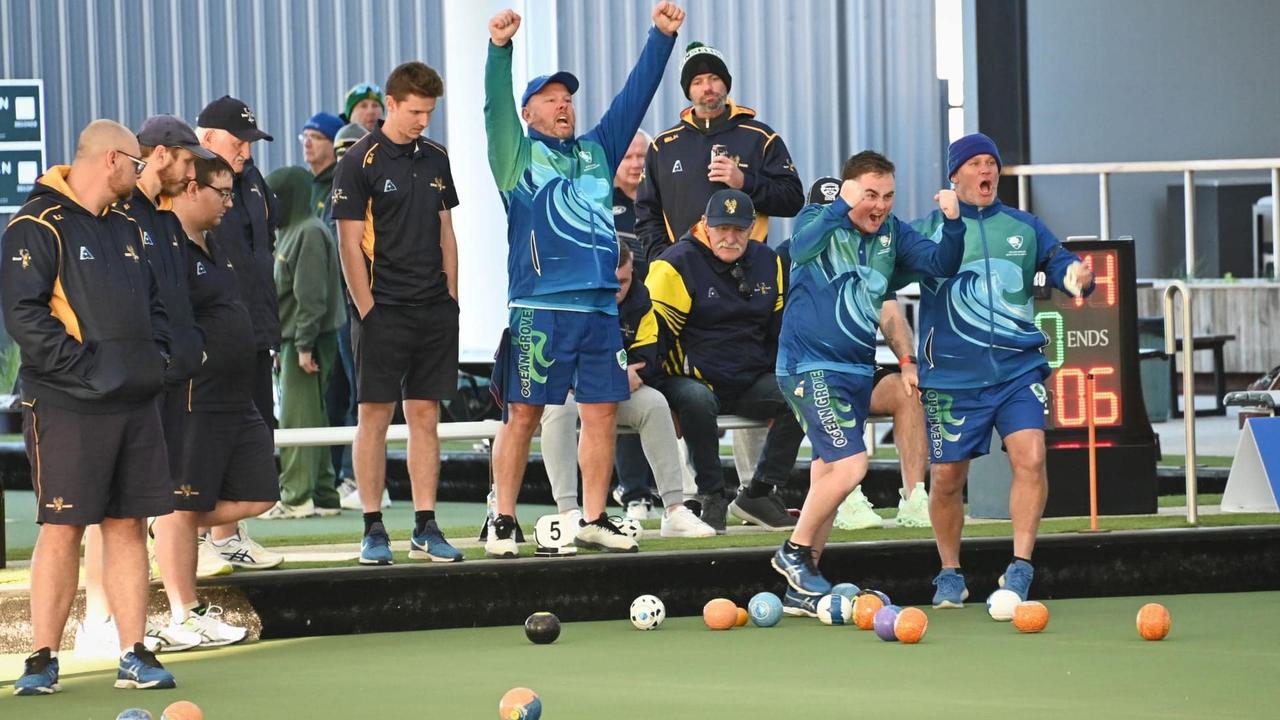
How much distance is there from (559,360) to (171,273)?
62.0 inches

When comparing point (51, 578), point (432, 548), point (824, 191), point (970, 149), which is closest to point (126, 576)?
point (51, 578)

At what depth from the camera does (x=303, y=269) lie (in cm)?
890

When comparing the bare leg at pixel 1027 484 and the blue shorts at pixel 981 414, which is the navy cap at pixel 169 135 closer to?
the blue shorts at pixel 981 414

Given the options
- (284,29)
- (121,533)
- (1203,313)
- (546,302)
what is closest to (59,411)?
(121,533)

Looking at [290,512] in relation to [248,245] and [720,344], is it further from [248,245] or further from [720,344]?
[248,245]

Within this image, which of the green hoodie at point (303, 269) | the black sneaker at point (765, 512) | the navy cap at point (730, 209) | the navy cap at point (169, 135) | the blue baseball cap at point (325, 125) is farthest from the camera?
the blue baseball cap at point (325, 125)

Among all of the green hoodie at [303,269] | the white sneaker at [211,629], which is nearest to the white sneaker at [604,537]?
the white sneaker at [211,629]

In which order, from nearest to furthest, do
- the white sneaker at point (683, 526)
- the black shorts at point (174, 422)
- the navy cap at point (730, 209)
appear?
1. the black shorts at point (174, 422)
2. the white sneaker at point (683, 526)
3. the navy cap at point (730, 209)

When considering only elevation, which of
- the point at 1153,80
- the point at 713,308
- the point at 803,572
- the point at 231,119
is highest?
the point at 1153,80

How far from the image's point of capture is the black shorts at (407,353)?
6.56 meters

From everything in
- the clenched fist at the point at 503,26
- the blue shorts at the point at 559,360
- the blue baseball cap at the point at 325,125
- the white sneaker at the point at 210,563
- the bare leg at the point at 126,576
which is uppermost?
the clenched fist at the point at 503,26

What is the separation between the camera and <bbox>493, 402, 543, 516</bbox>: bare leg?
21.9 ft

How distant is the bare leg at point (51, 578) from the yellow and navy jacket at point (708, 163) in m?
3.31

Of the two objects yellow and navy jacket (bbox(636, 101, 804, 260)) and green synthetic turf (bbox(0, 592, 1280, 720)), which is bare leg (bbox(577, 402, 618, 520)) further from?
yellow and navy jacket (bbox(636, 101, 804, 260))
